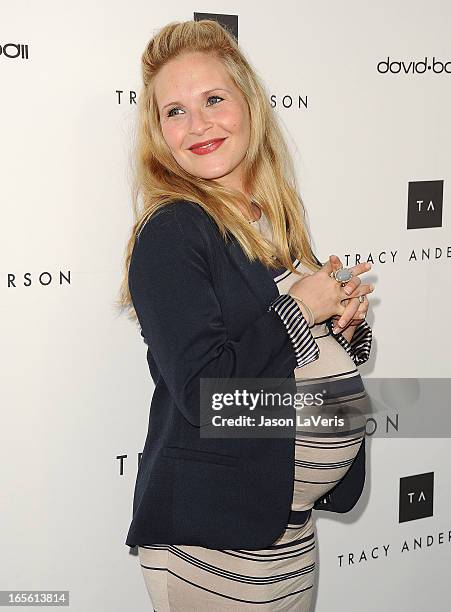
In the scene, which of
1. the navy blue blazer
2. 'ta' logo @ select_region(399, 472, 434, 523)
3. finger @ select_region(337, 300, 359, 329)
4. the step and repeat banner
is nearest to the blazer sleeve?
the navy blue blazer

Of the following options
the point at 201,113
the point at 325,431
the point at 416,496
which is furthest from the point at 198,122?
the point at 416,496

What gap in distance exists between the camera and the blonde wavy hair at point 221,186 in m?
1.29

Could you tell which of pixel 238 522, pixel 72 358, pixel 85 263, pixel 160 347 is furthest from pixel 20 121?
pixel 238 522

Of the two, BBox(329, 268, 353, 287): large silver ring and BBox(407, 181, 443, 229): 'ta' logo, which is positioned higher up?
BBox(407, 181, 443, 229): 'ta' logo

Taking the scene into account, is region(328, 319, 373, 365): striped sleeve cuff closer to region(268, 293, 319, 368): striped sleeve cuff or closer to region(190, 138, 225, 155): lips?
region(268, 293, 319, 368): striped sleeve cuff

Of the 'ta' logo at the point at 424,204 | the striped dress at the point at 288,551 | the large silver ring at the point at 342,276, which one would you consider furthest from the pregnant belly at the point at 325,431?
the 'ta' logo at the point at 424,204

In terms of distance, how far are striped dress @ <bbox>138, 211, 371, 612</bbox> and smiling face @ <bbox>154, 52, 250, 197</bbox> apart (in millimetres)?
217

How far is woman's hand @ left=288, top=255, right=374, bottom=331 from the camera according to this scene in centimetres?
124

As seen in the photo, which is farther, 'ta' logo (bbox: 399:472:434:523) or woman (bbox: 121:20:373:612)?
'ta' logo (bbox: 399:472:434:523)

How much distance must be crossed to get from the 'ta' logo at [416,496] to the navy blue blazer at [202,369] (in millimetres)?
823

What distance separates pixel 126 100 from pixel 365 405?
0.72m

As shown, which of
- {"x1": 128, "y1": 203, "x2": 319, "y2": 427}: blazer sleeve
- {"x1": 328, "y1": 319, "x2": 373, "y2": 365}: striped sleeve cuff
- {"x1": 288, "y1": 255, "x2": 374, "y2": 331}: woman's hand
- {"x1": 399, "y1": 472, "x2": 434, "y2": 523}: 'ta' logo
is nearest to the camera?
{"x1": 128, "y1": 203, "x2": 319, "y2": 427}: blazer sleeve

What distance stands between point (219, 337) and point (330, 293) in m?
0.21

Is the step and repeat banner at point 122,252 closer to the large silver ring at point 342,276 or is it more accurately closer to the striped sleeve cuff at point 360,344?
the striped sleeve cuff at point 360,344
